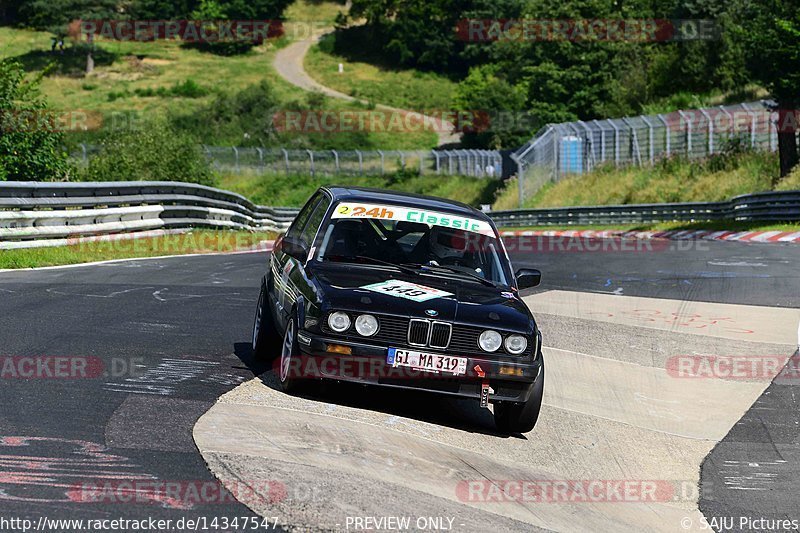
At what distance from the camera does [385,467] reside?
624 cm

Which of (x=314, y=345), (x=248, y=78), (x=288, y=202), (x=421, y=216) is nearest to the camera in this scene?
(x=314, y=345)

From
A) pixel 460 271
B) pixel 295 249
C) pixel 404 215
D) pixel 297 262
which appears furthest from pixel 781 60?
pixel 295 249

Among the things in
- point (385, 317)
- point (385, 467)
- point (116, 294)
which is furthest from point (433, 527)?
point (116, 294)

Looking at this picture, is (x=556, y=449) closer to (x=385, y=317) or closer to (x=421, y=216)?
(x=385, y=317)

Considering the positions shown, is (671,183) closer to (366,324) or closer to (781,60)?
(781,60)

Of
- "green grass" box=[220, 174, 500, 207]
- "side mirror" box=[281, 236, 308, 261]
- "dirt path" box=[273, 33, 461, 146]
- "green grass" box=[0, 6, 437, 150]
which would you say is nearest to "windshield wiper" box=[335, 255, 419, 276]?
"side mirror" box=[281, 236, 308, 261]

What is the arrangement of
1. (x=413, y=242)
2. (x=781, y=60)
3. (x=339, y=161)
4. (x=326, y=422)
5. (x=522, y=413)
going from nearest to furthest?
1. (x=326, y=422)
2. (x=522, y=413)
3. (x=413, y=242)
4. (x=781, y=60)
5. (x=339, y=161)

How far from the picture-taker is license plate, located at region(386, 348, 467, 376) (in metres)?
7.35

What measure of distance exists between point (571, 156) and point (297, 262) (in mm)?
41293

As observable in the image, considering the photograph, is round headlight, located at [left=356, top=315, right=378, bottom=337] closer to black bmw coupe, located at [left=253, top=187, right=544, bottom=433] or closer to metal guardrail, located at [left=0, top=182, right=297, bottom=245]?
black bmw coupe, located at [left=253, top=187, right=544, bottom=433]

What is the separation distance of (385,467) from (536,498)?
88 centimetres

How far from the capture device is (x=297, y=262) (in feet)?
28.2

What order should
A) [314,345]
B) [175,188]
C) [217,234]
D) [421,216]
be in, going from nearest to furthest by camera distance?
[314,345] → [421,216] → [175,188] → [217,234]

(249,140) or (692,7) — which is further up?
(692,7)
